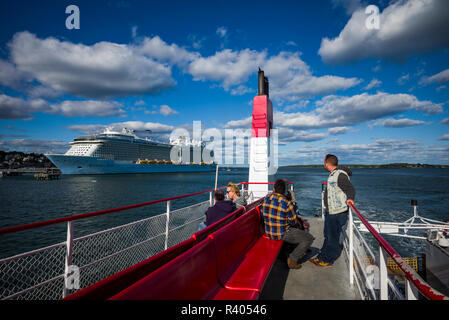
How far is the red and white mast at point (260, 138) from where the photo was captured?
25.0 feet

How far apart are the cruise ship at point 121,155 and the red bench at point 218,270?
56.5 metres

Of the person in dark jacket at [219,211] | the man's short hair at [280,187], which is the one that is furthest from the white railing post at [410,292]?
the person in dark jacket at [219,211]

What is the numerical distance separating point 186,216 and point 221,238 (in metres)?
2.65

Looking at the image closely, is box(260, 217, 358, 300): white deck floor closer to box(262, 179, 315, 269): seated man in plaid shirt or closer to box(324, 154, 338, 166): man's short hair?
box(262, 179, 315, 269): seated man in plaid shirt

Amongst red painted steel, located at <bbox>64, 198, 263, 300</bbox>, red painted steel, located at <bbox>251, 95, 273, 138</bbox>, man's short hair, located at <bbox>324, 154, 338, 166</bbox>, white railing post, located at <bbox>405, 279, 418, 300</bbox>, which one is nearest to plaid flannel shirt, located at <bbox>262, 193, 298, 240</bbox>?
man's short hair, located at <bbox>324, 154, 338, 166</bbox>

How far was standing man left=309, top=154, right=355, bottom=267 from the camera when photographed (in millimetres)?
3045

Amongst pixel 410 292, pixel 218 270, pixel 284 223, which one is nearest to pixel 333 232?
pixel 284 223

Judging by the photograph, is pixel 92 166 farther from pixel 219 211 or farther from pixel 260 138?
pixel 219 211

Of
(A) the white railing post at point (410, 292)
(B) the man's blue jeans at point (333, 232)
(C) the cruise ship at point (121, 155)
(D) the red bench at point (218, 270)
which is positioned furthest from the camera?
(C) the cruise ship at point (121, 155)

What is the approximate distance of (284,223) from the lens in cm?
336

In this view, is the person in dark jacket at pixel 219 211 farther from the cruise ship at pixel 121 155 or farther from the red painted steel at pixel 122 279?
the cruise ship at pixel 121 155
